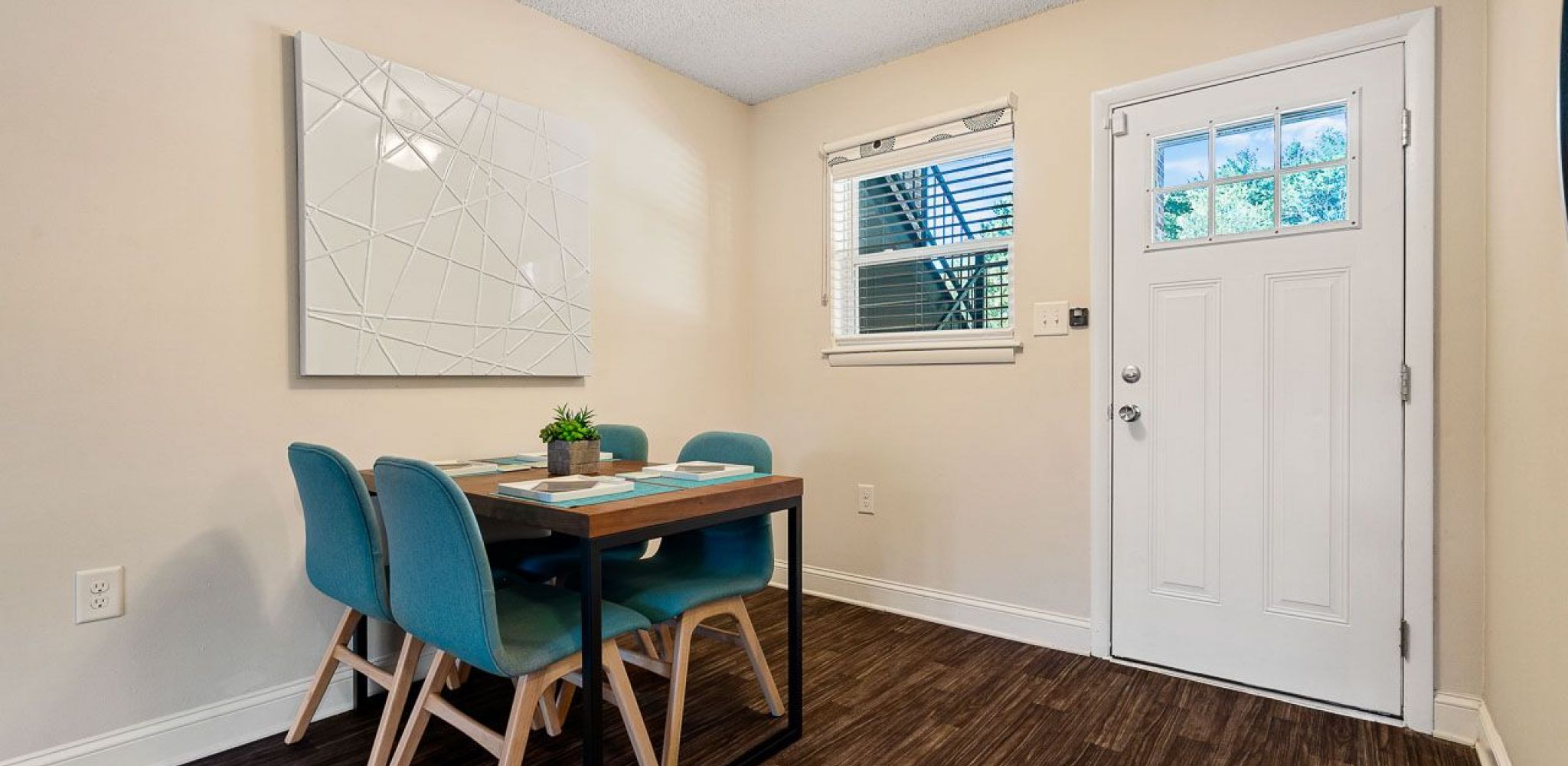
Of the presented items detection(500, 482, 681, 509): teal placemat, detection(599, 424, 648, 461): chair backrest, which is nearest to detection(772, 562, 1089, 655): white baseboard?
detection(599, 424, 648, 461): chair backrest

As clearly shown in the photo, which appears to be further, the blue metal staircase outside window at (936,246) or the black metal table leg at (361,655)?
the blue metal staircase outside window at (936,246)

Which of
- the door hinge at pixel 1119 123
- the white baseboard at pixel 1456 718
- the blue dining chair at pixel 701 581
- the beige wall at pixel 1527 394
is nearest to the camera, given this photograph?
the beige wall at pixel 1527 394

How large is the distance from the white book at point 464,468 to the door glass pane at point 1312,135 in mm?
2564

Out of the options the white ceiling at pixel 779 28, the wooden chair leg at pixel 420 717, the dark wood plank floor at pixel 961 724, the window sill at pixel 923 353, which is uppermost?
the white ceiling at pixel 779 28

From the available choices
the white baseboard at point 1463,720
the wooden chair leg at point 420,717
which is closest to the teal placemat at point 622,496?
the wooden chair leg at point 420,717

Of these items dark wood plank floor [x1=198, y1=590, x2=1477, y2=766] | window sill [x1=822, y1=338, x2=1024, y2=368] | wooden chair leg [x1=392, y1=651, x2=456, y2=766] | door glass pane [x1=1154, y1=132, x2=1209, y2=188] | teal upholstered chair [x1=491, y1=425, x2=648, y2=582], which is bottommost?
dark wood plank floor [x1=198, y1=590, x2=1477, y2=766]

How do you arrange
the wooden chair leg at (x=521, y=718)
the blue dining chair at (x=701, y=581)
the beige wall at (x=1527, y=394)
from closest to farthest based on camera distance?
the beige wall at (x=1527, y=394) → the wooden chair leg at (x=521, y=718) → the blue dining chair at (x=701, y=581)

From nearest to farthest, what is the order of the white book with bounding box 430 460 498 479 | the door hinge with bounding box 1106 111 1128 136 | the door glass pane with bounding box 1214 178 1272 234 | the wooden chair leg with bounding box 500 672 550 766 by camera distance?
the wooden chair leg with bounding box 500 672 550 766
the white book with bounding box 430 460 498 479
the door glass pane with bounding box 1214 178 1272 234
the door hinge with bounding box 1106 111 1128 136

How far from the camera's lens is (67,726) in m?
1.77

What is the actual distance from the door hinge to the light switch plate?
0.60 metres

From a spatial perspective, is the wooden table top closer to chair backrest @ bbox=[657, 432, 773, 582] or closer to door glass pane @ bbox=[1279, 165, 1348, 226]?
chair backrest @ bbox=[657, 432, 773, 582]

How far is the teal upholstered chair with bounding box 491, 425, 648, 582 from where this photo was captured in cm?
234

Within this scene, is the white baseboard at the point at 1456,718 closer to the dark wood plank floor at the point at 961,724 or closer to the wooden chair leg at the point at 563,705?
the dark wood plank floor at the point at 961,724

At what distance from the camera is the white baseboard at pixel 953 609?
2717 millimetres
